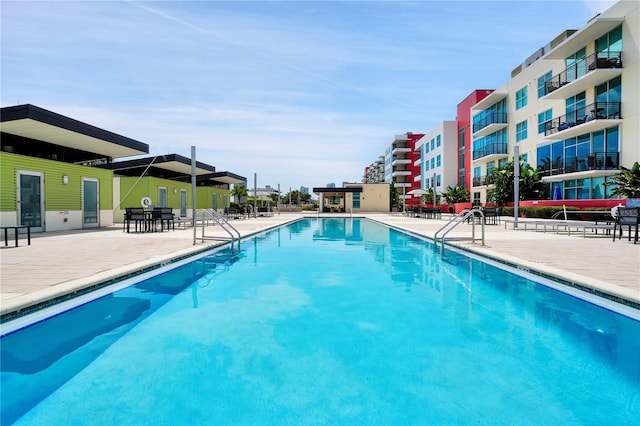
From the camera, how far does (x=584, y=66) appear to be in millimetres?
21625

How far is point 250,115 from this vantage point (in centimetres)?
2164

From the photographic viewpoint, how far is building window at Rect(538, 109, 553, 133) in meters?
25.6

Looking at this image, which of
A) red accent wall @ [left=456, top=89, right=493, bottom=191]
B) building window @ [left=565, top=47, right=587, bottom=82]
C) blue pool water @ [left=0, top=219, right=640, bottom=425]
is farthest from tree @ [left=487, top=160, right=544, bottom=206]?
blue pool water @ [left=0, top=219, right=640, bottom=425]

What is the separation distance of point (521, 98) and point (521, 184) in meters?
9.09

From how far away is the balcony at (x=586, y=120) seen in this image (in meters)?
19.9

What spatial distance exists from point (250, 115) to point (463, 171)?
30.1 metres

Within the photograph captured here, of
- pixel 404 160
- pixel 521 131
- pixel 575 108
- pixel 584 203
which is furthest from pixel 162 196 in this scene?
pixel 404 160

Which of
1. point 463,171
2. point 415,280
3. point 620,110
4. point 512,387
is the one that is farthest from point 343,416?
point 463,171

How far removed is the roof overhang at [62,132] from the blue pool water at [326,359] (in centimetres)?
960

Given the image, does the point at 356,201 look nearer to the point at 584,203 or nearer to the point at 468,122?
the point at 468,122

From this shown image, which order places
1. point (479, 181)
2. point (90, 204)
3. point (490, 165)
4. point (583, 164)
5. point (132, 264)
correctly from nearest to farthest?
point (132, 264)
point (90, 204)
point (583, 164)
point (490, 165)
point (479, 181)

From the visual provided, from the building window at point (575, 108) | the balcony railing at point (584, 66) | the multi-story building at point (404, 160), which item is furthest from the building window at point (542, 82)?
the multi-story building at point (404, 160)

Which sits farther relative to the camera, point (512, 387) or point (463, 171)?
point (463, 171)

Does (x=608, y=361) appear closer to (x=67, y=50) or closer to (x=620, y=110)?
(x=67, y=50)
